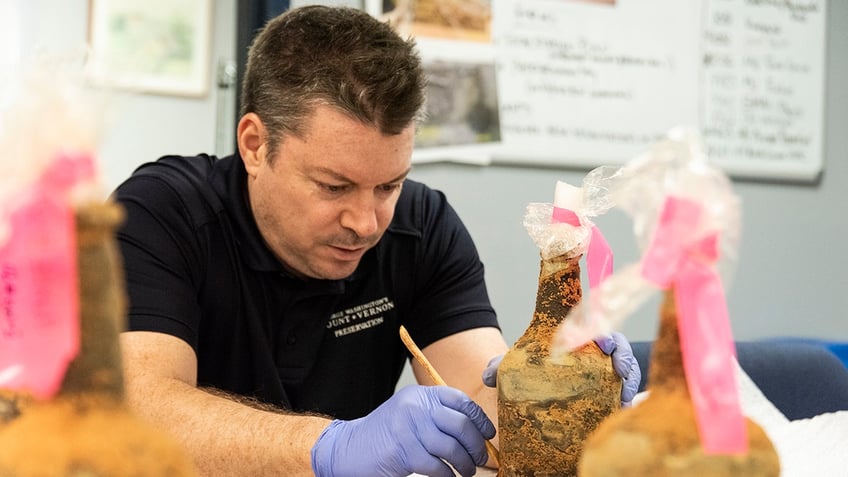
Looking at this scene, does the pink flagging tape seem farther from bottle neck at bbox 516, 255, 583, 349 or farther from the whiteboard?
the whiteboard

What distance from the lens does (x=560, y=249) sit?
0.86 meters

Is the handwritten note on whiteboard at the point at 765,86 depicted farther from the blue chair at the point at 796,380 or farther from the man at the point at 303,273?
the man at the point at 303,273

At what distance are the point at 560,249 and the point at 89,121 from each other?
22.4 inches

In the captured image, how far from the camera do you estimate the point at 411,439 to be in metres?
0.98

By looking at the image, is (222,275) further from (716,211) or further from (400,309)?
(716,211)

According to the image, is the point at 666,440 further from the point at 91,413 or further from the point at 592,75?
the point at 592,75

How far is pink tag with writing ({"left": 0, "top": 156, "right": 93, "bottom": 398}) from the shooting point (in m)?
0.34

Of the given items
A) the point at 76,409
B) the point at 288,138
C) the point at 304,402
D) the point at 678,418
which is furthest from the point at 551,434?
the point at 304,402

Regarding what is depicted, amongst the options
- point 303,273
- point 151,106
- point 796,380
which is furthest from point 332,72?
point 151,106

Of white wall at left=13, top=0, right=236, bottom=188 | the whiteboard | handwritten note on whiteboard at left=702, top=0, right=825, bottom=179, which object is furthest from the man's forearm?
white wall at left=13, top=0, right=236, bottom=188

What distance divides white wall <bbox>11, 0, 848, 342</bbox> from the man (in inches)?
22.6

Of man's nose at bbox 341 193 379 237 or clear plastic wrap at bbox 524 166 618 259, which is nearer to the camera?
clear plastic wrap at bbox 524 166 618 259

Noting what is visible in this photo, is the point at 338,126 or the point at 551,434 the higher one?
the point at 338,126

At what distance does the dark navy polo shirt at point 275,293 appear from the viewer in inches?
55.3
